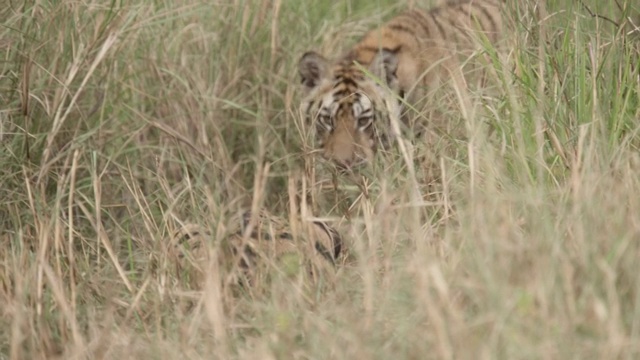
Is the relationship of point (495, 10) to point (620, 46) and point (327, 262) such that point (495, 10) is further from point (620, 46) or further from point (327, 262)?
point (327, 262)

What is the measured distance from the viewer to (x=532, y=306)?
289 cm

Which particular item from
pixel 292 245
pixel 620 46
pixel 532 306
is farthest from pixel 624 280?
pixel 620 46

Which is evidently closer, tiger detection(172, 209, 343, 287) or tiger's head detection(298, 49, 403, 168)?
tiger detection(172, 209, 343, 287)

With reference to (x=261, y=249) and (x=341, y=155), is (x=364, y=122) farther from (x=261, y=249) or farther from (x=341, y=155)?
A: (x=261, y=249)

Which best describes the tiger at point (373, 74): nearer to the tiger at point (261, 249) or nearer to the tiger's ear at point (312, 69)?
the tiger's ear at point (312, 69)

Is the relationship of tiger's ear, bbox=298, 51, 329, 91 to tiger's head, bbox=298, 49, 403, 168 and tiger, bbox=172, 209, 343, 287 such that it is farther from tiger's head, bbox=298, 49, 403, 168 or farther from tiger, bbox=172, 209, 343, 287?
tiger, bbox=172, 209, 343, 287

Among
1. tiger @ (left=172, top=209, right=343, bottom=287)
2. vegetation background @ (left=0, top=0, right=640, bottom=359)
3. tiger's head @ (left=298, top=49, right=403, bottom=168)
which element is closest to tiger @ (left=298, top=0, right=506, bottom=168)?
tiger's head @ (left=298, top=49, right=403, bottom=168)

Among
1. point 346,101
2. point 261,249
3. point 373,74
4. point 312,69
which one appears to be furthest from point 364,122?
point 261,249

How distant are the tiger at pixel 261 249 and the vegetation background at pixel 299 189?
7 cm

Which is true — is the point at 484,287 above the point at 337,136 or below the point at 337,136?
above

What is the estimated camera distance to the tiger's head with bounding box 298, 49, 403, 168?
6.33m

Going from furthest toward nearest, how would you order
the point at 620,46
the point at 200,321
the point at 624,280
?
the point at 620,46 < the point at 200,321 < the point at 624,280

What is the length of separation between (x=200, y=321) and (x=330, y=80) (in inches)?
132

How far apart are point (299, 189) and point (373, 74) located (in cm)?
90
